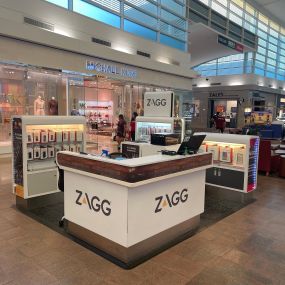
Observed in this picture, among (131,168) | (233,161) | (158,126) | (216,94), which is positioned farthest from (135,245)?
(216,94)

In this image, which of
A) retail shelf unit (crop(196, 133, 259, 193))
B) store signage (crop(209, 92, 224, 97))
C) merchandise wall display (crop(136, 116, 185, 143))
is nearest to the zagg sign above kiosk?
merchandise wall display (crop(136, 116, 185, 143))

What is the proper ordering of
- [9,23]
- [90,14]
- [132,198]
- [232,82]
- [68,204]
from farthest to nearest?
1. [232,82]
2. [90,14]
3. [9,23]
4. [68,204]
5. [132,198]

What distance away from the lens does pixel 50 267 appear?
2.83 metres

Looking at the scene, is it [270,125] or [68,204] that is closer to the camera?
[68,204]

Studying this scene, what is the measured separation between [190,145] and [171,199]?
726 millimetres

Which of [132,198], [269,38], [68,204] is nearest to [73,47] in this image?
[68,204]

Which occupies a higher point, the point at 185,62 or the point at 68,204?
the point at 185,62

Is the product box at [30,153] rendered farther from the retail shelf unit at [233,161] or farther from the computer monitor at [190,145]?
the retail shelf unit at [233,161]

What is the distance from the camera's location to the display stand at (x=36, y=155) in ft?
14.4

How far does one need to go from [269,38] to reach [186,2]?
11.6m

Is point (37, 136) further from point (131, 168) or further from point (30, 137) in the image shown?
point (131, 168)

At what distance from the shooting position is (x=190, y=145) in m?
3.56

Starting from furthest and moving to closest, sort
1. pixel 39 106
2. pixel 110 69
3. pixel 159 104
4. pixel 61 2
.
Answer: pixel 110 69, pixel 39 106, pixel 61 2, pixel 159 104

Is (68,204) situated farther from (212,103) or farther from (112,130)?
(212,103)
